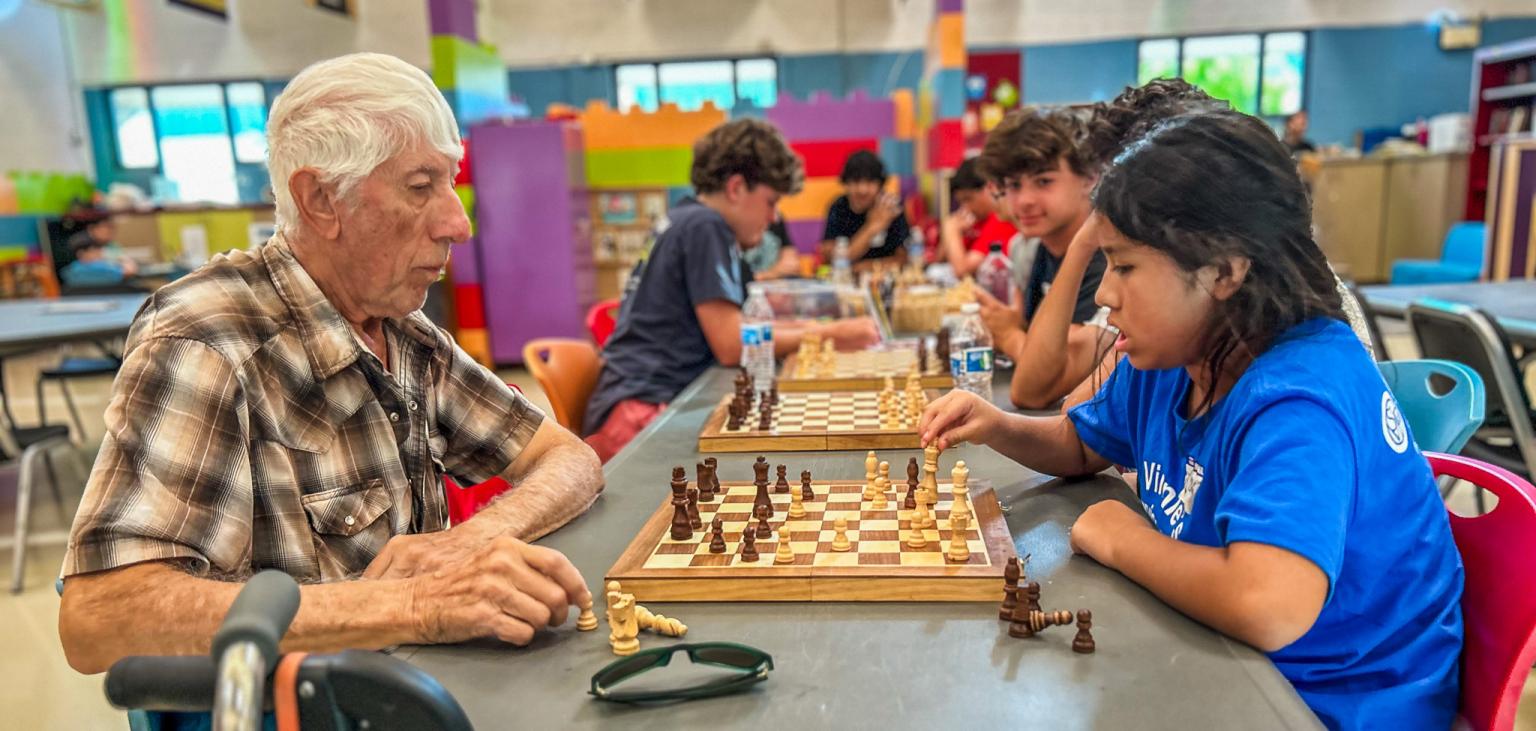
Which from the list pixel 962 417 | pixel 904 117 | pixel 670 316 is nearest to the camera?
pixel 962 417

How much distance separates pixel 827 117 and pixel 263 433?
7.65 metres

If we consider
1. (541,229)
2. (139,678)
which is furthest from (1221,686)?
(541,229)

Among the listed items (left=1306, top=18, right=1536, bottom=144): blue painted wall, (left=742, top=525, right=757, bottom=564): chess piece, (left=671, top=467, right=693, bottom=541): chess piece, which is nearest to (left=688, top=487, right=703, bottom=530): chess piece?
(left=671, top=467, right=693, bottom=541): chess piece

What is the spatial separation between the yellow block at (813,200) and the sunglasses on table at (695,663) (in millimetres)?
7669

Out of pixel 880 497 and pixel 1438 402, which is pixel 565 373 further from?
pixel 1438 402

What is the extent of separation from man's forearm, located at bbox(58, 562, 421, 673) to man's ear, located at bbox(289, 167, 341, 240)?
1.78 ft

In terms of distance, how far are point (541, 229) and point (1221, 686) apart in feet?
22.2

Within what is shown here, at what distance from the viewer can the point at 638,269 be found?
328 cm

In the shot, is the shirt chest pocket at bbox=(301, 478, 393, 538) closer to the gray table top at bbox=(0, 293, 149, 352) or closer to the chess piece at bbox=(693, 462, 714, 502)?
the chess piece at bbox=(693, 462, 714, 502)

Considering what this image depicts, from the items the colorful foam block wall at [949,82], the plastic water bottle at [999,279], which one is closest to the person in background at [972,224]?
the plastic water bottle at [999,279]

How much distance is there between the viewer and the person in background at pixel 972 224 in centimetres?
503

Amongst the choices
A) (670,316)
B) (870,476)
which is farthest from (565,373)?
(870,476)

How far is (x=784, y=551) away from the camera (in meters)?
1.22

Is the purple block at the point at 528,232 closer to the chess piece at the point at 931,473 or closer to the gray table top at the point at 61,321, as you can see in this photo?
the gray table top at the point at 61,321
